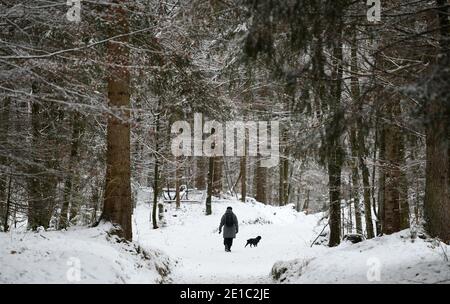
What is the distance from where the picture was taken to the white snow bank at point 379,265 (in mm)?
6816

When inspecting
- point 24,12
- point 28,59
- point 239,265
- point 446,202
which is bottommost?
point 239,265

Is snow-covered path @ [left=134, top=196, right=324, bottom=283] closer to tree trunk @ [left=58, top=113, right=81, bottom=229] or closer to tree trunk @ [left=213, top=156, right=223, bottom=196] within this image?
tree trunk @ [left=213, top=156, right=223, bottom=196]

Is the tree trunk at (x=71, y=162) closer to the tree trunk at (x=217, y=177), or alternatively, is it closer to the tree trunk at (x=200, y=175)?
the tree trunk at (x=217, y=177)

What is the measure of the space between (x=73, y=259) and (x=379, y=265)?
5.10 metres

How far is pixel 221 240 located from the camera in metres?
20.4

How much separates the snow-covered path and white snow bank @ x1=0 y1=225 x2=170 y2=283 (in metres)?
1.65

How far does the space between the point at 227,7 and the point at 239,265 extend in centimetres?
774

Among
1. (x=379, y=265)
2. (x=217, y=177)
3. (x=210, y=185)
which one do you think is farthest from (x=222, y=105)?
(x=217, y=177)

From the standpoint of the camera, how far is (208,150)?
24.4 m
